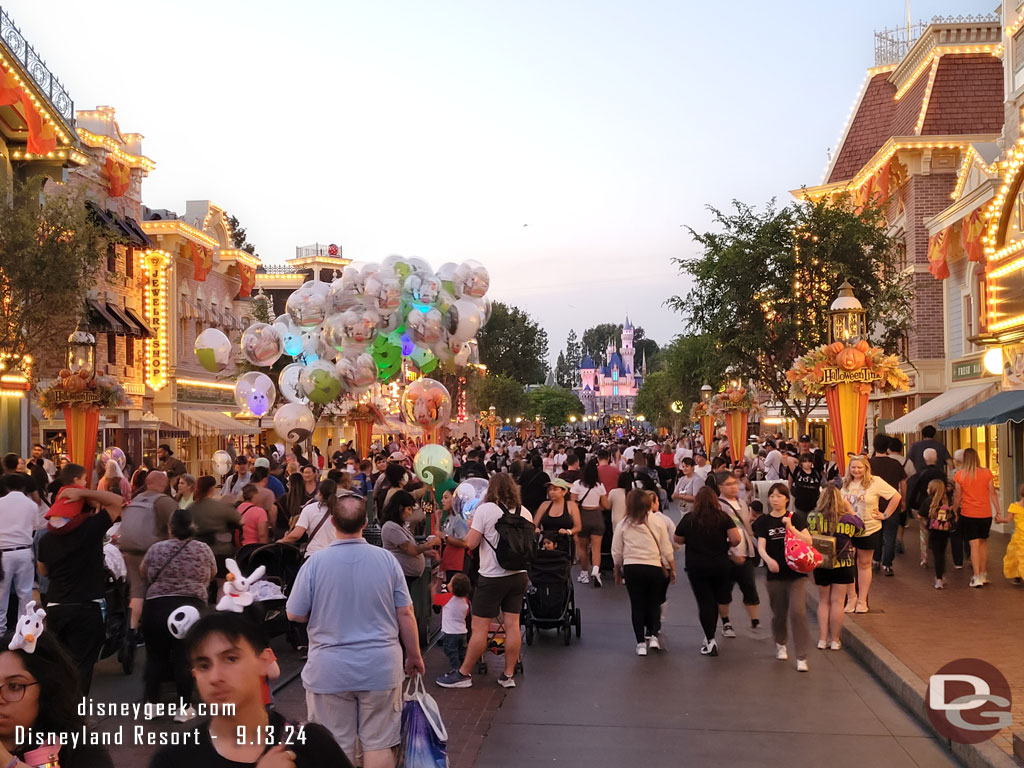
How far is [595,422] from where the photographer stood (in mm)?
198750

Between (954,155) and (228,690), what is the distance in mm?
30300

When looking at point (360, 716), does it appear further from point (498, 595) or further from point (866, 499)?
point (866, 499)

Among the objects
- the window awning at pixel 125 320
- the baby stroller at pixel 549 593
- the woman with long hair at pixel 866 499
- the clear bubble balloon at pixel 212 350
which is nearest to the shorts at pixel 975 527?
the woman with long hair at pixel 866 499

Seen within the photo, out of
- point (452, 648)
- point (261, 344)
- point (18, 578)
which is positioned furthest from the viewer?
point (261, 344)

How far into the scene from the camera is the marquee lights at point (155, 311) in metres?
35.8

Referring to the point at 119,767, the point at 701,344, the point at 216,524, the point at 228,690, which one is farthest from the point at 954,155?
the point at 228,690

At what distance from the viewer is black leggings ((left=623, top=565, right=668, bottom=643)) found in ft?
33.0

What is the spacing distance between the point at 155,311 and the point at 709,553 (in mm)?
29445

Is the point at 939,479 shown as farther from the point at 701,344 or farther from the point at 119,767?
the point at 701,344

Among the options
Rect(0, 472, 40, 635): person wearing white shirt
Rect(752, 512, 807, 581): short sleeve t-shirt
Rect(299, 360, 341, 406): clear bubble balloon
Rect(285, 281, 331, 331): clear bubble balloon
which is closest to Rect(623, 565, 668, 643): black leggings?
Rect(752, 512, 807, 581): short sleeve t-shirt

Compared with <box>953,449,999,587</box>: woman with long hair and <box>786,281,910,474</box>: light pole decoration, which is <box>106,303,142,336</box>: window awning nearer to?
<box>786,281,910,474</box>: light pole decoration

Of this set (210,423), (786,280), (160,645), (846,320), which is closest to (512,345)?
(210,423)

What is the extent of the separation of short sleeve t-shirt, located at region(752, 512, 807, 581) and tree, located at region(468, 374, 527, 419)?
57387 mm

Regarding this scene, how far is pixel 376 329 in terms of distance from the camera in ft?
70.4
